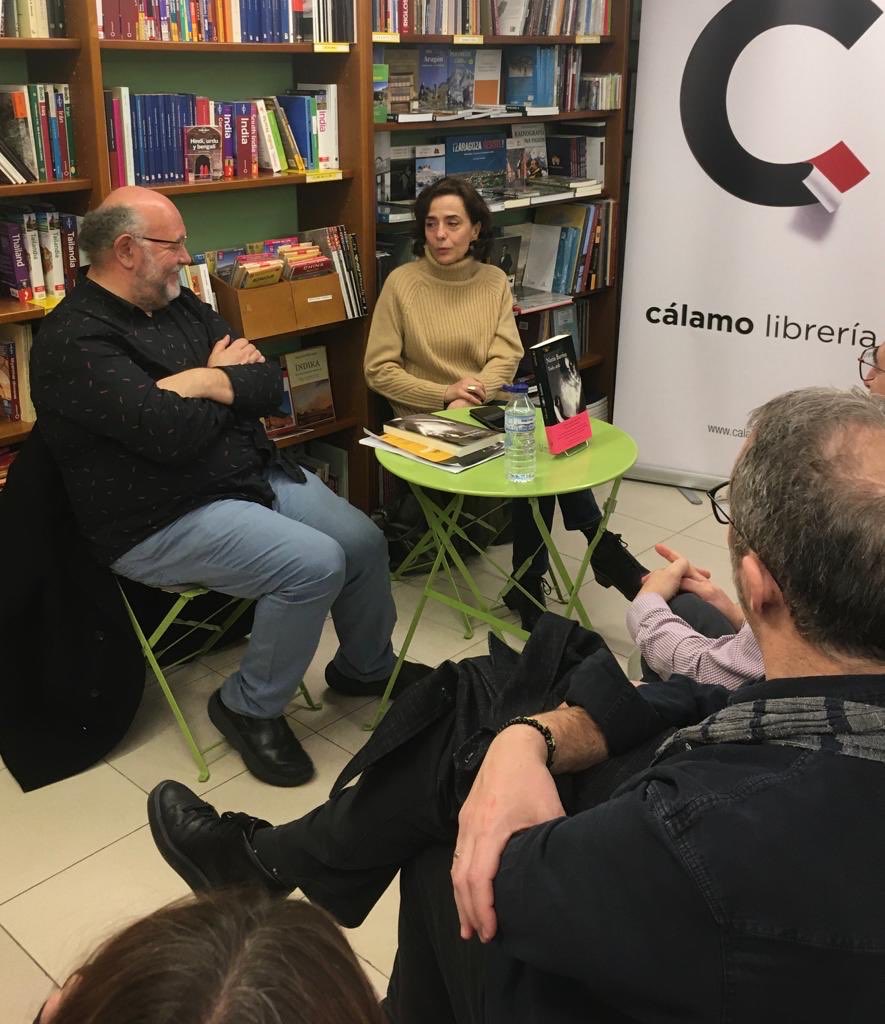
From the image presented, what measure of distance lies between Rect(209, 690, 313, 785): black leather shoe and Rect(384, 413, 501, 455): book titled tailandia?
0.82 m

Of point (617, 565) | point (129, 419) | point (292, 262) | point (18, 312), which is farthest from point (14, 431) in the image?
point (617, 565)

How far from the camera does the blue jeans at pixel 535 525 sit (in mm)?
3369

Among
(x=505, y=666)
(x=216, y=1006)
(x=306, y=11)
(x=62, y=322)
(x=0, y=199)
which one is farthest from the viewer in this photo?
(x=306, y=11)

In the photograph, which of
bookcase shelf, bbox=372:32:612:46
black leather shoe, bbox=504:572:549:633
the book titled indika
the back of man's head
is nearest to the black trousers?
the back of man's head

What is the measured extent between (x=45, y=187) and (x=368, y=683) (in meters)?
1.55

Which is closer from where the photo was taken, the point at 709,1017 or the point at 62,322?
the point at 709,1017

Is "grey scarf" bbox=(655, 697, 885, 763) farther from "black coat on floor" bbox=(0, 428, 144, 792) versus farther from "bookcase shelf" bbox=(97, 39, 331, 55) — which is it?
"bookcase shelf" bbox=(97, 39, 331, 55)

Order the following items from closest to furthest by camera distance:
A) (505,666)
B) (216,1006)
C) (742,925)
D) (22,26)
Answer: (216,1006) → (742,925) → (505,666) → (22,26)

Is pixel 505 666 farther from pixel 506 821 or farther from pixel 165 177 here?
pixel 165 177

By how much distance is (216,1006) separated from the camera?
2.11 feet

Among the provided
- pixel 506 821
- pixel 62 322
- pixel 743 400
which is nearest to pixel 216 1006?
pixel 506 821

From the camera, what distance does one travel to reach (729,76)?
4.02m

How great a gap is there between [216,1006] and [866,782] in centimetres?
62

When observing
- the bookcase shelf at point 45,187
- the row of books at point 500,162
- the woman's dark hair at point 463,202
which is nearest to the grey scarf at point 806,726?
the bookcase shelf at point 45,187
